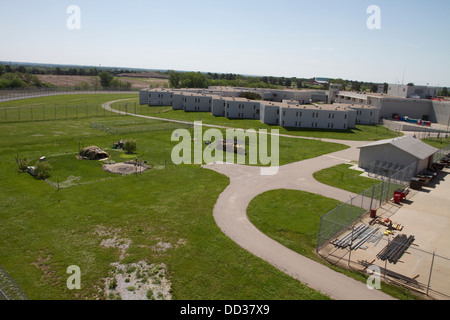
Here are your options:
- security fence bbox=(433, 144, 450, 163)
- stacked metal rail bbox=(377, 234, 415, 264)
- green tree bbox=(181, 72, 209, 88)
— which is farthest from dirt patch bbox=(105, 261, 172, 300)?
green tree bbox=(181, 72, 209, 88)

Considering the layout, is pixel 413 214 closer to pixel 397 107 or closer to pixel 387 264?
pixel 387 264

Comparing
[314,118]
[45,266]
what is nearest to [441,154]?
[314,118]

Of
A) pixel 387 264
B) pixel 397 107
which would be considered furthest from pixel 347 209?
pixel 397 107

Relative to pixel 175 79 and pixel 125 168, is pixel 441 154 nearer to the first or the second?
pixel 125 168

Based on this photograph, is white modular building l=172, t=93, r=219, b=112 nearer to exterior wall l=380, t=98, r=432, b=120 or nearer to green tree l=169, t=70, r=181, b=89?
exterior wall l=380, t=98, r=432, b=120

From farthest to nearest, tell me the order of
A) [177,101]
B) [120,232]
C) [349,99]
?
[349,99] < [177,101] < [120,232]

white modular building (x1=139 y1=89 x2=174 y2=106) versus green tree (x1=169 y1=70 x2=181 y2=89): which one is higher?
green tree (x1=169 y1=70 x2=181 y2=89)
